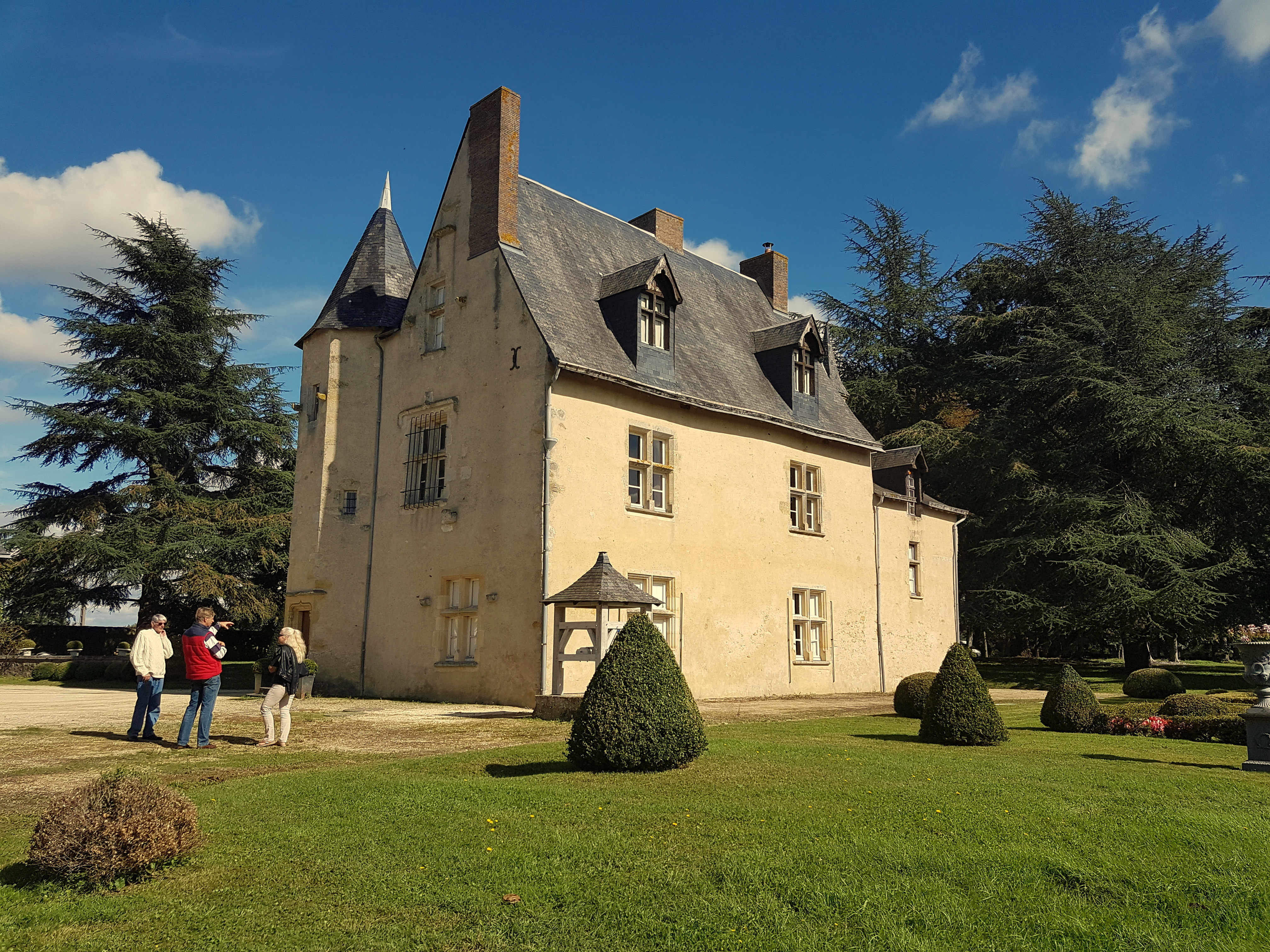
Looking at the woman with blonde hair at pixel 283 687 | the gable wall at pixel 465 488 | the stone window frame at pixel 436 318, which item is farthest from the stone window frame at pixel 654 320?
the woman with blonde hair at pixel 283 687

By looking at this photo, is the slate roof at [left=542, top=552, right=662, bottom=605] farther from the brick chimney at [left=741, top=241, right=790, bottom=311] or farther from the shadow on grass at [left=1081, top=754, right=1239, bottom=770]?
the brick chimney at [left=741, top=241, right=790, bottom=311]

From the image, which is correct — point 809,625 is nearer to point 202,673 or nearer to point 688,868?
point 202,673

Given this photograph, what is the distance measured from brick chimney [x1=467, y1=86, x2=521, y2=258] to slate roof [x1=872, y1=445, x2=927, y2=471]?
13.9 m

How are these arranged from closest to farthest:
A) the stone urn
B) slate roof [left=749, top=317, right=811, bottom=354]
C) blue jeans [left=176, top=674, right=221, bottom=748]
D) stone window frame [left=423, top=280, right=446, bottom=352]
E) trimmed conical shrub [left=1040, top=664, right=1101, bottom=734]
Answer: the stone urn, blue jeans [left=176, top=674, right=221, bottom=748], trimmed conical shrub [left=1040, top=664, right=1101, bottom=734], stone window frame [left=423, top=280, right=446, bottom=352], slate roof [left=749, top=317, right=811, bottom=354]

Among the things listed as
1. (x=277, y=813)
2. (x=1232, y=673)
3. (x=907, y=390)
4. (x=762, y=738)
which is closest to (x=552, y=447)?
(x=762, y=738)

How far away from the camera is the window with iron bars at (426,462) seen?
21.7m

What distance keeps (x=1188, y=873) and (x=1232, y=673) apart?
36631 millimetres

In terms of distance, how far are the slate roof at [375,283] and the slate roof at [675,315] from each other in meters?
4.40

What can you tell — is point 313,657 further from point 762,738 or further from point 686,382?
point 762,738

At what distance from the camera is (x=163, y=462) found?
3484 cm

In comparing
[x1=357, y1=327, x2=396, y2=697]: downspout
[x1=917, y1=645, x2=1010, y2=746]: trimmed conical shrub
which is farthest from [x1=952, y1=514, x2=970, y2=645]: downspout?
[x1=357, y1=327, x2=396, y2=697]: downspout

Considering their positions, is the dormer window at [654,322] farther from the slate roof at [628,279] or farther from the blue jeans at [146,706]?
the blue jeans at [146,706]

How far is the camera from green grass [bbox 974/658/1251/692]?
30.2 m

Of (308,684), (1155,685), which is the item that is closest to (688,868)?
(308,684)
